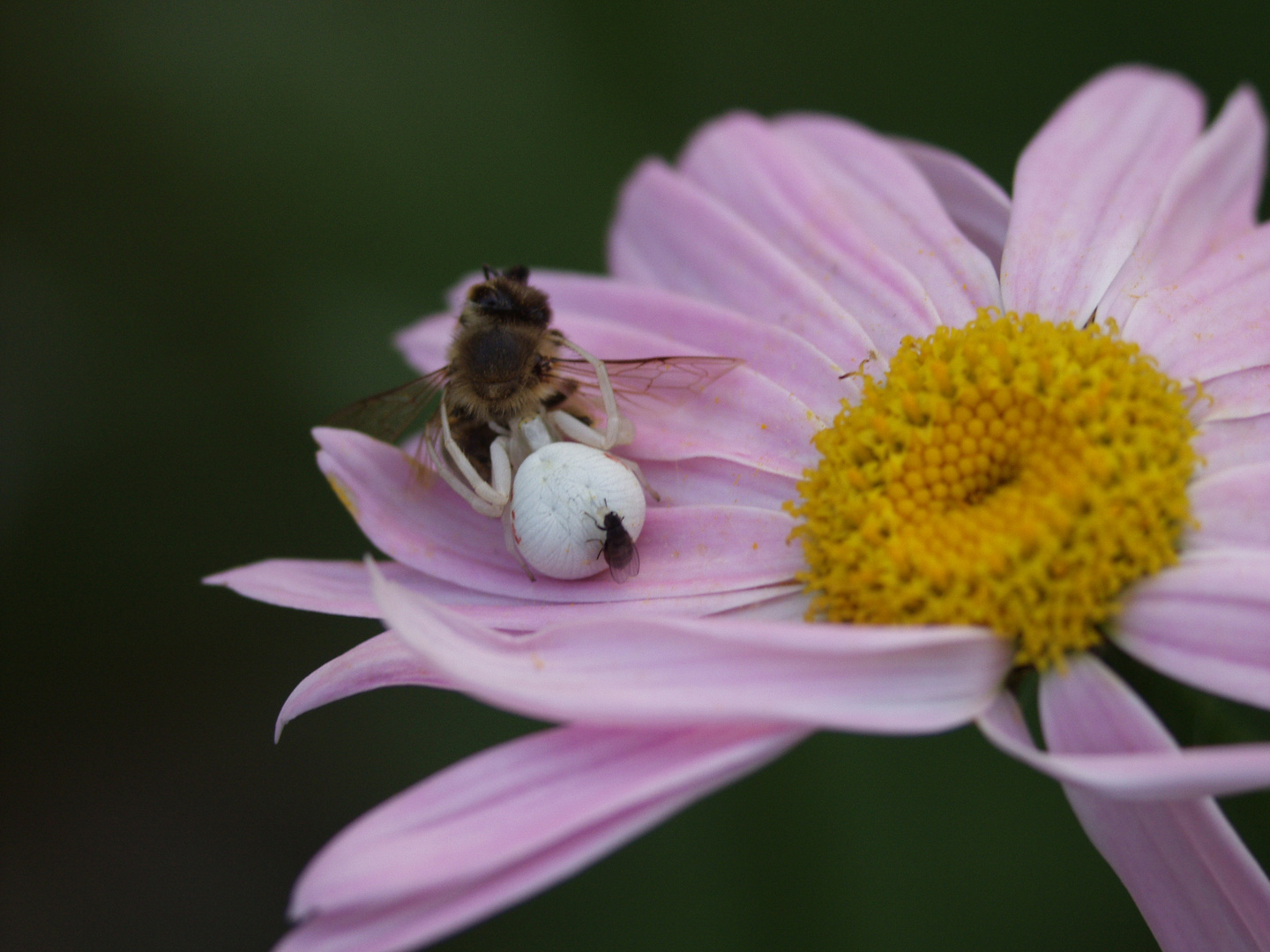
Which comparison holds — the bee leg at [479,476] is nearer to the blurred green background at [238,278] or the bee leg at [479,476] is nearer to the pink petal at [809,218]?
the pink petal at [809,218]

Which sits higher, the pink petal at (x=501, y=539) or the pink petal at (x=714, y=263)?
the pink petal at (x=714, y=263)

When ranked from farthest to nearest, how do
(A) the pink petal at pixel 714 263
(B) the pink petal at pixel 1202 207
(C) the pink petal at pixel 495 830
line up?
(A) the pink petal at pixel 714 263
(B) the pink petal at pixel 1202 207
(C) the pink petal at pixel 495 830

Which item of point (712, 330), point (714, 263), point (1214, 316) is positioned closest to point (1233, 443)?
point (1214, 316)

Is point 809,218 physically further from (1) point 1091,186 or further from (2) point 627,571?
(2) point 627,571

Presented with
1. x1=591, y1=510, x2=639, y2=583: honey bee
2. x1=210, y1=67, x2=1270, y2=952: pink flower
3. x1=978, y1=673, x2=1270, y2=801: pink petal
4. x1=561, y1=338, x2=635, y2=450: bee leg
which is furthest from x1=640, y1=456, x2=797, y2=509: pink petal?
x1=978, y1=673, x2=1270, y2=801: pink petal

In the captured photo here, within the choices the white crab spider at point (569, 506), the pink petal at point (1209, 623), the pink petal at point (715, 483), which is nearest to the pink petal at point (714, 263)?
the pink petal at point (715, 483)

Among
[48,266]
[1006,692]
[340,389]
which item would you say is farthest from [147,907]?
[1006,692]

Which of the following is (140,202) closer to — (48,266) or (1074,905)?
(48,266)
